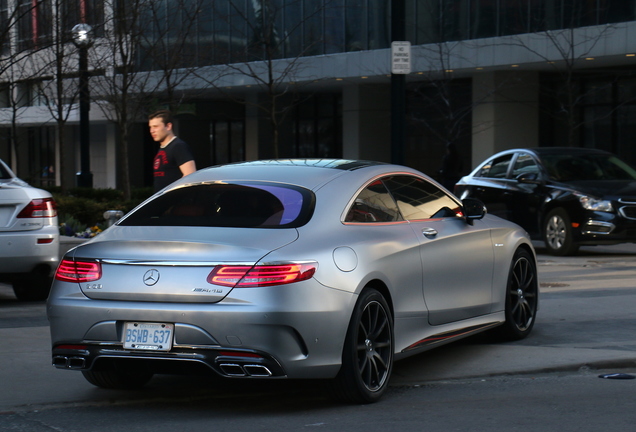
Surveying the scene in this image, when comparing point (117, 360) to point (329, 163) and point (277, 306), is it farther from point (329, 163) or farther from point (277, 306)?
point (329, 163)

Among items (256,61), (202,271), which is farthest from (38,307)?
(256,61)

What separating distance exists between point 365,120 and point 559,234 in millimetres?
23762

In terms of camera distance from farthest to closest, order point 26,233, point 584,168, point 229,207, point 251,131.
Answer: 1. point 251,131
2. point 584,168
3. point 26,233
4. point 229,207

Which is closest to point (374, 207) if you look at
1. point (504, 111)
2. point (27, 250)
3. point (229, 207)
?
point (229, 207)

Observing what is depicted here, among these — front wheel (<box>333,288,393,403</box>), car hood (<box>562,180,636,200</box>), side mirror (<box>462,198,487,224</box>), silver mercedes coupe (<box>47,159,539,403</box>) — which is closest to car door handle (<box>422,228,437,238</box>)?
silver mercedes coupe (<box>47,159,539,403</box>)

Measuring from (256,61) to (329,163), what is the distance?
3087 cm

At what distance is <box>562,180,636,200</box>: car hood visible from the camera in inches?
598

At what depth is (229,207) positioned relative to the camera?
6402 millimetres

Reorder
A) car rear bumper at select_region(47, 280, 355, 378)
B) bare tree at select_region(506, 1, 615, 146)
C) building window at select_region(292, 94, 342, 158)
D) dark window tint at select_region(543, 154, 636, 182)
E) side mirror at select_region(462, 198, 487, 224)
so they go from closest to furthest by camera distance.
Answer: car rear bumper at select_region(47, 280, 355, 378)
side mirror at select_region(462, 198, 487, 224)
dark window tint at select_region(543, 154, 636, 182)
bare tree at select_region(506, 1, 615, 146)
building window at select_region(292, 94, 342, 158)

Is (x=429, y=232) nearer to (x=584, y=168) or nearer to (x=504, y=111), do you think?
(x=584, y=168)

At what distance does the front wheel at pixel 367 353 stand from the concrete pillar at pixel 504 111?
88.3 ft

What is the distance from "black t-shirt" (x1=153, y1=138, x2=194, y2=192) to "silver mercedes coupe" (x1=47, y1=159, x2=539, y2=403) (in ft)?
10.3

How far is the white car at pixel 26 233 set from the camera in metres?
10.2

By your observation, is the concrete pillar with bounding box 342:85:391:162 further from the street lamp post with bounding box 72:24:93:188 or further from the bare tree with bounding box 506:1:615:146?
the street lamp post with bounding box 72:24:93:188
